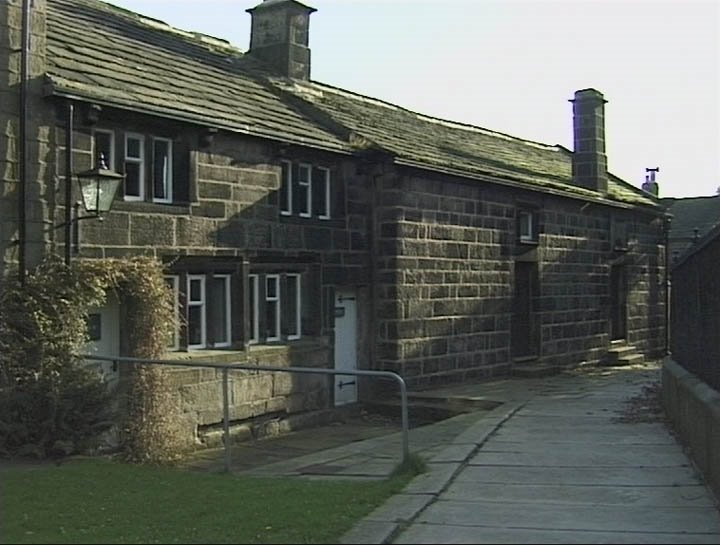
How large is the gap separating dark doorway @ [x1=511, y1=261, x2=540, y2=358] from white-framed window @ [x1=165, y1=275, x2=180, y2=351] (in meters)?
10.3

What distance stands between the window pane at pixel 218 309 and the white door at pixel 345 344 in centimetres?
294

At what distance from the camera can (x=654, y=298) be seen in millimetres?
28922

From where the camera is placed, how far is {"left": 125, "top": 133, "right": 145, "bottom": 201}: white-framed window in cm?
1265

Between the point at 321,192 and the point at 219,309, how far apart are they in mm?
3301

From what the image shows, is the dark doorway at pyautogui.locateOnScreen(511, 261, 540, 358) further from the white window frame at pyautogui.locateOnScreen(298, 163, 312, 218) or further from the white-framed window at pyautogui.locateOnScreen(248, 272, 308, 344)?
the white-framed window at pyautogui.locateOnScreen(248, 272, 308, 344)

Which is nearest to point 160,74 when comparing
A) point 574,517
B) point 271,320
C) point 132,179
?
point 132,179

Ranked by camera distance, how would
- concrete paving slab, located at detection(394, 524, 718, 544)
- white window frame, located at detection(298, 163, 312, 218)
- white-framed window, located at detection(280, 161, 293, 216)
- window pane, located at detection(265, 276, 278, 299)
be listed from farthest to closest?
white window frame, located at detection(298, 163, 312, 218), white-framed window, located at detection(280, 161, 293, 216), window pane, located at detection(265, 276, 278, 299), concrete paving slab, located at detection(394, 524, 718, 544)

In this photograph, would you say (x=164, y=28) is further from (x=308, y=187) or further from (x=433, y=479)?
(x=433, y=479)

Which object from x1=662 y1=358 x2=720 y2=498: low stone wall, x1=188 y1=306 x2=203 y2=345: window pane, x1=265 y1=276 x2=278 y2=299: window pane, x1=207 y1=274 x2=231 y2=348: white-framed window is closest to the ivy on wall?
x1=188 y1=306 x2=203 y2=345: window pane

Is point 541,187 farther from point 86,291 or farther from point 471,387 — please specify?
point 86,291

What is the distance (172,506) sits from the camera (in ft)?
24.9

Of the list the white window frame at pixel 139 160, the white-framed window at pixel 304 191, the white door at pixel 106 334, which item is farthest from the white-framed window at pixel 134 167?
the white-framed window at pixel 304 191

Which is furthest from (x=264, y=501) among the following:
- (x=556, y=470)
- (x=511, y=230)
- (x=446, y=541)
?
(x=511, y=230)

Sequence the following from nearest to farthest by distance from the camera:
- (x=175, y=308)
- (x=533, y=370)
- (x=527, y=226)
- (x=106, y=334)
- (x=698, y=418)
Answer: (x=698, y=418) < (x=106, y=334) < (x=175, y=308) < (x=533, y=370) < (x=527, y=226)
